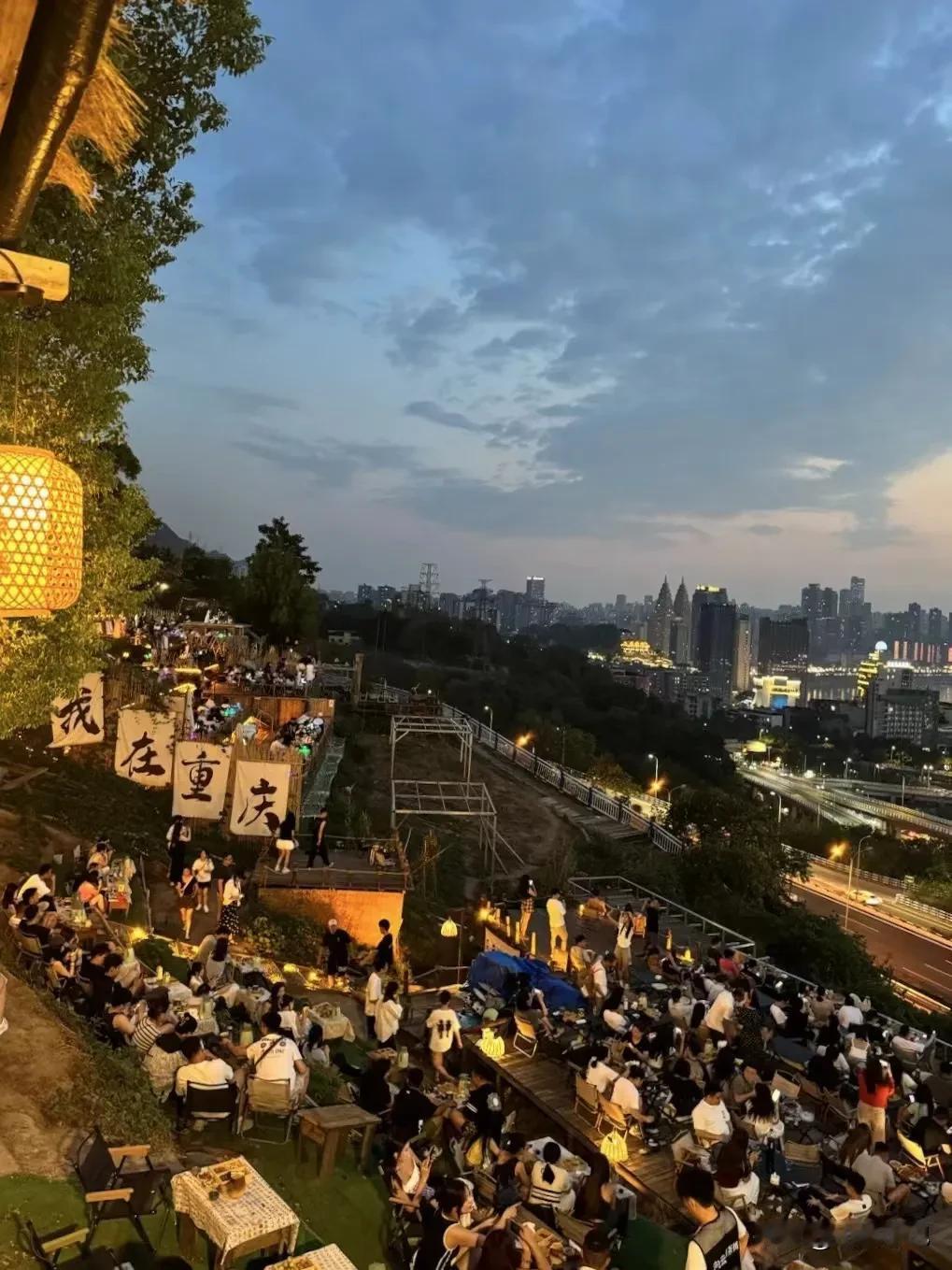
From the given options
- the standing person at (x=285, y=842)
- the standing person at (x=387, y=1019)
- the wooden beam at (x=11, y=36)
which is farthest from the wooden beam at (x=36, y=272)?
the standing person at (x=285, y=842)

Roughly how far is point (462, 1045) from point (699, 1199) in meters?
5.40

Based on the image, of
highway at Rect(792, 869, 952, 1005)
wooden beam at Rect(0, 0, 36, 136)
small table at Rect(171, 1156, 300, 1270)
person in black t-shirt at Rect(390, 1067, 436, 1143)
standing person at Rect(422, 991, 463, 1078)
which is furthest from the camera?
highway at Rect(792, 869, 952, 1005)

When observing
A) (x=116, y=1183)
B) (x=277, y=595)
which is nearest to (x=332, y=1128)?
(x=116, y=1183)

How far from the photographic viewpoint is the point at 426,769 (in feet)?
116

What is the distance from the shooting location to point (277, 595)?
39.5 m

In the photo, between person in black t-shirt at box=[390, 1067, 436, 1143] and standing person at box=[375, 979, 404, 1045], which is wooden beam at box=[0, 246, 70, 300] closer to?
person in black t-shirt at box=[390, 1067, 436, 1143]

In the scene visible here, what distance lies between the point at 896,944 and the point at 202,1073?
4083cm

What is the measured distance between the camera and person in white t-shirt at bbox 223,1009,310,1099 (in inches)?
302

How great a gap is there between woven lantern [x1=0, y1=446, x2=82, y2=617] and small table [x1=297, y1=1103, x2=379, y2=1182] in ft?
17.4

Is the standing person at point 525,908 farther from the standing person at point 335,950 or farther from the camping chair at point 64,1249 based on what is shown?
the camping chair at point 64,1249

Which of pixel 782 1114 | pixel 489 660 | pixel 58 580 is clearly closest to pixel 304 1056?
pixel 782 1114

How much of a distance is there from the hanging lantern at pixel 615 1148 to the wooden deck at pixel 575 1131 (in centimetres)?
7

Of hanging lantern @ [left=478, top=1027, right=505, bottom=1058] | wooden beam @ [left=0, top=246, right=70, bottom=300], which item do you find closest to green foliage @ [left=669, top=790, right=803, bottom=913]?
hanging lantern @ [left=478, top=1027, right=505, bottom=1058]

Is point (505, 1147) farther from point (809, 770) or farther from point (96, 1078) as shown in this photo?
point (809, 770)
